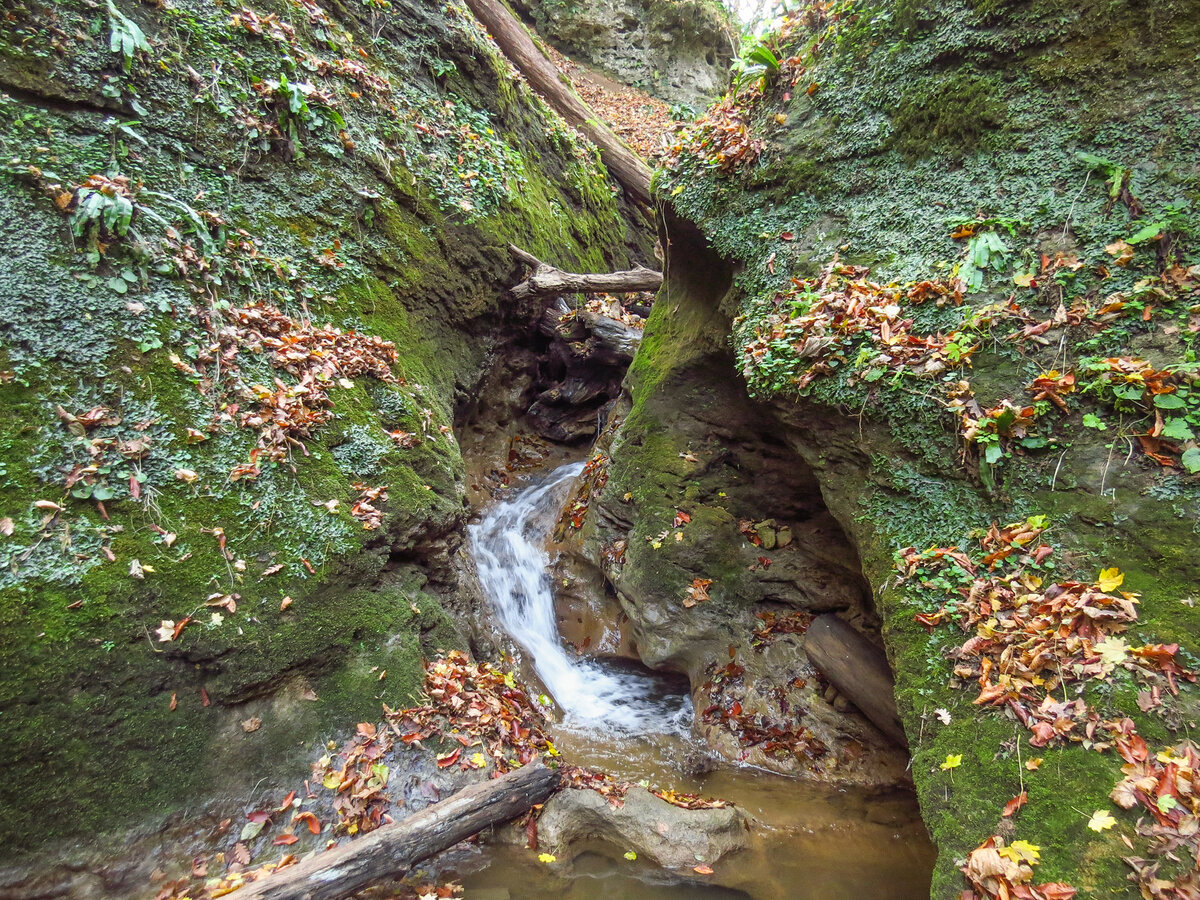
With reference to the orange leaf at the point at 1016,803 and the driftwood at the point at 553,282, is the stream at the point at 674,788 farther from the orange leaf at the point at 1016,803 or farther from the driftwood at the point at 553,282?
the driftwood at the point at 553,282

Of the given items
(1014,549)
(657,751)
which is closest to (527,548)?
(657,751)

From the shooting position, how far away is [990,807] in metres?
2.57

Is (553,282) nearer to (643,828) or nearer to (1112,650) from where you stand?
(643,828)

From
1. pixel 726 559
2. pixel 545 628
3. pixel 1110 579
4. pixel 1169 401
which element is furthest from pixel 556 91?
pixel 1110 579

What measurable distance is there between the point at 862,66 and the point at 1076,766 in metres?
5.49

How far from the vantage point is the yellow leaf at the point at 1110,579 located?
104 inches

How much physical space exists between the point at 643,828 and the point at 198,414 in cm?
457

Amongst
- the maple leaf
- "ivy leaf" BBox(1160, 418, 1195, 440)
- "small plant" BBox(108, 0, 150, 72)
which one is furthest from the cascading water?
"small plant" BBox(108, 0, 150, 72)

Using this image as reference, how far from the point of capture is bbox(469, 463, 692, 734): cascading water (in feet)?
18.9

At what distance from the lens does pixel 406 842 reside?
3.34 metres

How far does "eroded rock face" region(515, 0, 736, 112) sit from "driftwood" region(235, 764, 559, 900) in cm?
1941

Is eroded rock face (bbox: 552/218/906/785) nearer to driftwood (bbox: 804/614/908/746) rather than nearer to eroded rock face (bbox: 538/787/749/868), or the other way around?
driftwood (bbox: 804/614/908/746)

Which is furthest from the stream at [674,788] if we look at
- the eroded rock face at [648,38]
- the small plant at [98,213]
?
the eroded rock face at [648,38]

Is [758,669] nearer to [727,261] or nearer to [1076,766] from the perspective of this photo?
[1076,766]
